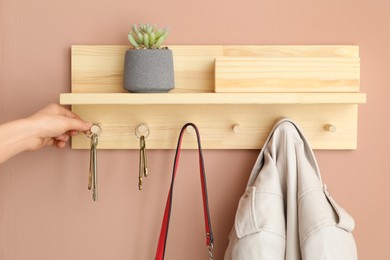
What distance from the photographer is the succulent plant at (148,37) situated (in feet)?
3.68

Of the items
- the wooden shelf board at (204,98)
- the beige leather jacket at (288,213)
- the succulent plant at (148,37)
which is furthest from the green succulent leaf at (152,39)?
the beige leather jacket at (288,213)

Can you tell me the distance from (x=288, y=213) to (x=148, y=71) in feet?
1.21

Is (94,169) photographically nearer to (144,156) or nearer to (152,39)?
(144,156)

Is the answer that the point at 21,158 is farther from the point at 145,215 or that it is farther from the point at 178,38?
the point at 178,38

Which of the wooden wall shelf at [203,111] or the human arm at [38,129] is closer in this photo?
the human arm at [38,129]

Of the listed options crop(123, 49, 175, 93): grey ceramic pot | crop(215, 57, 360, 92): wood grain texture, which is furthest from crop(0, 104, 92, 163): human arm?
crop(215, 57, 360, 92): wood grain texture

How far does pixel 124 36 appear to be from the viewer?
1218 mm

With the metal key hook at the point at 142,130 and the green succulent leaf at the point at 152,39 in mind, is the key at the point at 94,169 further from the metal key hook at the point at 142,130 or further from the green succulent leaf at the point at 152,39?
the green succulent leaf at the point at 152,39

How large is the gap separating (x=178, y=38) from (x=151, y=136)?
0.20 meters

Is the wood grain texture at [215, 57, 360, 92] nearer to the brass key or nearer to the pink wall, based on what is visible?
the pink wall

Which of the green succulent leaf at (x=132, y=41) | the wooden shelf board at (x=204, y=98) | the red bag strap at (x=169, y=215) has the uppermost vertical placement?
the green succulent leaf at (x=132, y=41)

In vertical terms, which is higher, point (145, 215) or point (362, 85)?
point (362, 85)

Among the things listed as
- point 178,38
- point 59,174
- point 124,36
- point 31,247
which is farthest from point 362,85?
point 31,247

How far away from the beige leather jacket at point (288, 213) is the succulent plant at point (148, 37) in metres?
0.28
